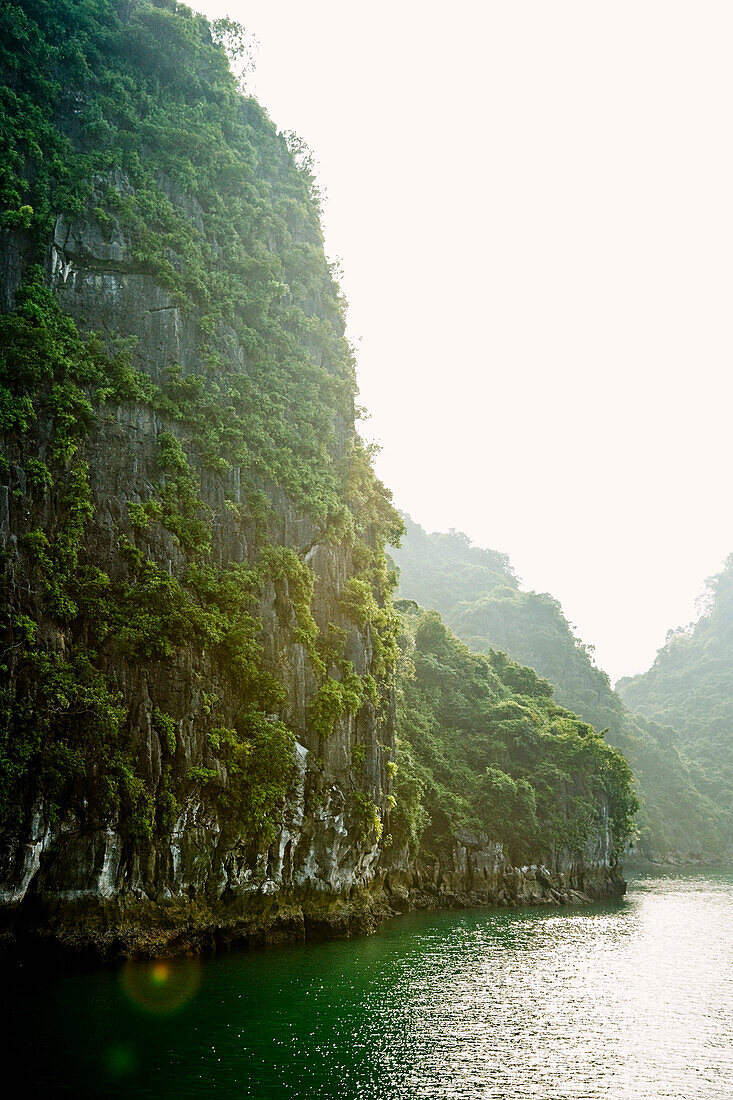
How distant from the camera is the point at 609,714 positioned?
68125 mm

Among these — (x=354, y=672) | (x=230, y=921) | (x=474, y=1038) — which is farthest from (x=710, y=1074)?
(x=354, y=672)

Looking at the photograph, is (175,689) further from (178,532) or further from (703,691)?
(703,691)

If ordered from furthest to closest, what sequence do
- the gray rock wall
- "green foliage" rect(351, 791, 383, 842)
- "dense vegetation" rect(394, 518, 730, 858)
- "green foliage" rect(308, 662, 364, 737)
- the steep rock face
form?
"dense vegetation" rect(394, 518, 730, 858) → "green foliage" rect(351, 791, 383, 842) → "green foliage" rect(308, 662, 364, 737) → the steep rock face → the gray rock wall

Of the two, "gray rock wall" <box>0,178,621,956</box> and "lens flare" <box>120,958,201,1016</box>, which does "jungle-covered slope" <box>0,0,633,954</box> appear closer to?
"gray rock wall" <box>0,178,621,956</box>

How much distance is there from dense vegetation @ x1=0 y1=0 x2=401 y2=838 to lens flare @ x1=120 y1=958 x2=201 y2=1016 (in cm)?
319

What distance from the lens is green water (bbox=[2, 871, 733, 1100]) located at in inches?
480

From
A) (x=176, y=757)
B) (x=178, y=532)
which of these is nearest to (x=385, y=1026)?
(x=176, y=757)

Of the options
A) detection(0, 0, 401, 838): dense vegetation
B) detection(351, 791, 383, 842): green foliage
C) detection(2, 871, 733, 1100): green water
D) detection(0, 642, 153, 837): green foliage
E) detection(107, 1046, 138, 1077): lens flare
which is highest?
detection(0, 0, 401, 838): dense vegetation

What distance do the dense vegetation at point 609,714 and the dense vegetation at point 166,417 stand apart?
43.9 metres

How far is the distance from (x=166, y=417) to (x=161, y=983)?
657 inches

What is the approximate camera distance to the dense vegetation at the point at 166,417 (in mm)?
19500

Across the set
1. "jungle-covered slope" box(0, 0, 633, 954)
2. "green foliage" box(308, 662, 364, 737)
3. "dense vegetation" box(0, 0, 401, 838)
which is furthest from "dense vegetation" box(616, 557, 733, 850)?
"dense vegetation" box(0, 0, 401, 838)

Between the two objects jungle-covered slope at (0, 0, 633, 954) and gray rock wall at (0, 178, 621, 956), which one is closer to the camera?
gray rock wall at (0, 178, 621, 956)

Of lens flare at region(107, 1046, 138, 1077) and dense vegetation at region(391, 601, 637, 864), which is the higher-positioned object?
dense vegetation at region(391, 601, 637, 864)
